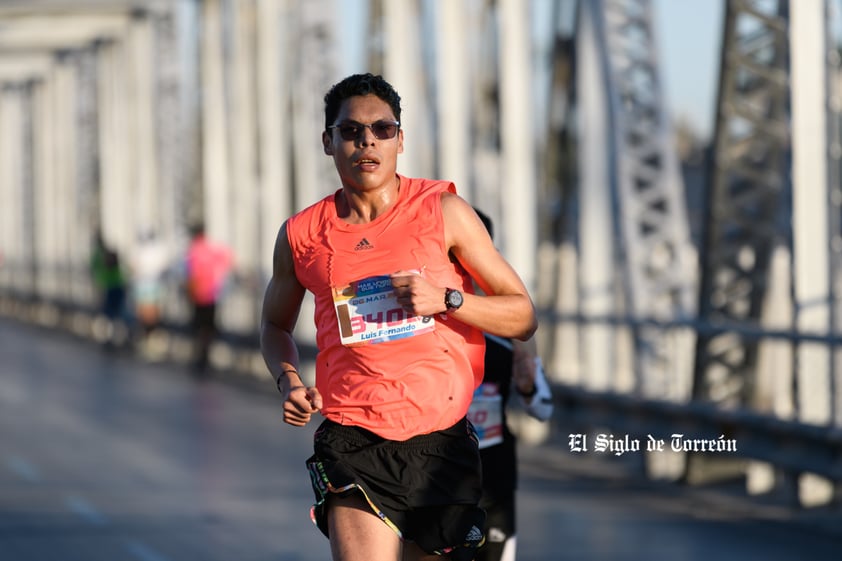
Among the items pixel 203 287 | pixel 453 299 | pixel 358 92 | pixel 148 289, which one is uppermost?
pixel 358 92

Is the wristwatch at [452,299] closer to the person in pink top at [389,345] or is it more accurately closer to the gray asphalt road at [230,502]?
the person in pink top at [389,345]

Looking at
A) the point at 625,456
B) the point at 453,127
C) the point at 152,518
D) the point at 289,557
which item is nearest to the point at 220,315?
the point at 453,127

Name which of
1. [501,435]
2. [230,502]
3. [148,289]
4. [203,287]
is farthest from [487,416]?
[148,289]

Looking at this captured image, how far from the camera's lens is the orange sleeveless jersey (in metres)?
5.31

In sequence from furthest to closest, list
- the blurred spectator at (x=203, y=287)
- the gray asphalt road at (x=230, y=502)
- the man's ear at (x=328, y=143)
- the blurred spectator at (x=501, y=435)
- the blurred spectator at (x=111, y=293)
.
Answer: the blurred spectator at (x=111, y=293) < the blurred spectator at (x=203, y=287) < the gray asphalt road at (x=230, y=502) < the blurred spectator at (x=501, y=435) < the man's ear at (x=328, y=143)

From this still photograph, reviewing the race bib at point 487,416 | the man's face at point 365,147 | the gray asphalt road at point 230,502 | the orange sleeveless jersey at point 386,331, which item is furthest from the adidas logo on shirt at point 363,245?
the gray asphalt road at point 230,502

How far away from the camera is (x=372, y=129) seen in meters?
5.32

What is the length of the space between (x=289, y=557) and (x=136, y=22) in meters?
31.7

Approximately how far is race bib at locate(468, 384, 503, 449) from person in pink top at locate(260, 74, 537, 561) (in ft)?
5.45

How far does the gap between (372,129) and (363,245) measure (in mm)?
294

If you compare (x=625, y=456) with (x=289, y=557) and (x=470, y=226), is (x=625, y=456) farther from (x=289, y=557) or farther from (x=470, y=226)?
(x=470, y=226)

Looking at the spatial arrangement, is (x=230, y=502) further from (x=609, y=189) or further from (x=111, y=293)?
(x=111, y=293)

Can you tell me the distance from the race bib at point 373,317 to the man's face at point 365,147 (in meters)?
0.26

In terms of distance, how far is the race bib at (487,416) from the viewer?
7.12m
